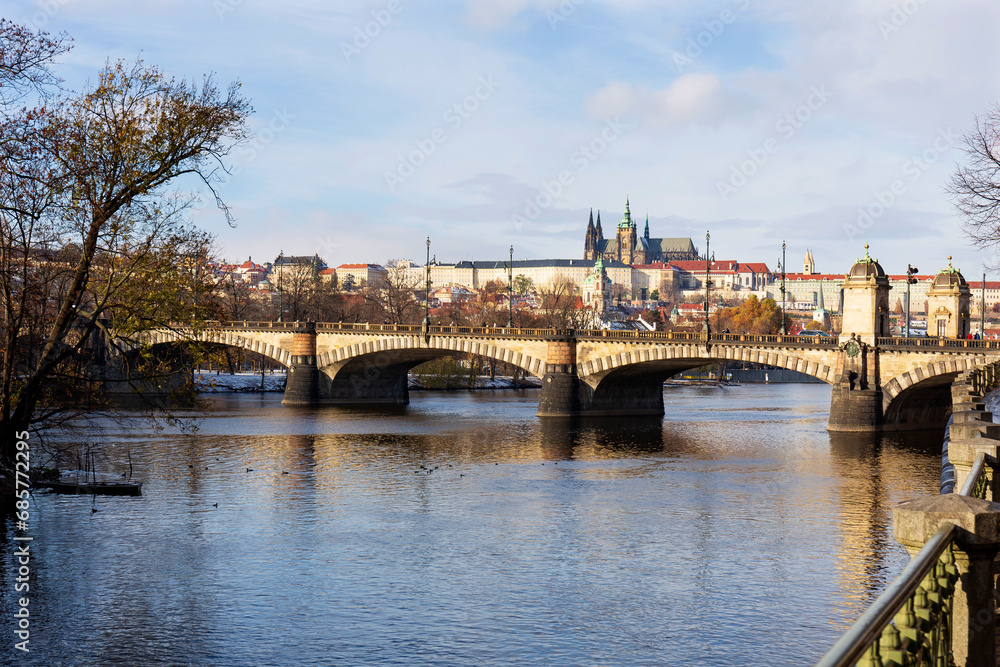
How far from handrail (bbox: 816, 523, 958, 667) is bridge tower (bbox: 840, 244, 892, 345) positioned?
160 feet

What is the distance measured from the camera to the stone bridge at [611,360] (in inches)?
1989

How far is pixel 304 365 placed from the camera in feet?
231

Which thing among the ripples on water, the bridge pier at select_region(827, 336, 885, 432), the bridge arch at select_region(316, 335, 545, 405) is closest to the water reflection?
the ripples on water

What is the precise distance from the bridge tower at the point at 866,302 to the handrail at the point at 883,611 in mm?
48616

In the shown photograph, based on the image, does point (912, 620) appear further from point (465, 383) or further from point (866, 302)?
point (465, 383)

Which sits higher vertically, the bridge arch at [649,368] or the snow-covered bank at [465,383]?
the bridge arch at [649,368]

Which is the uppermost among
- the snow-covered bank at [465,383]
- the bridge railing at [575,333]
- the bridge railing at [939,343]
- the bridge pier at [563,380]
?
the bridge railing at [575,333]

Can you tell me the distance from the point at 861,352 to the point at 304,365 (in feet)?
120

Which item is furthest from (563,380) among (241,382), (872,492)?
(241,382)

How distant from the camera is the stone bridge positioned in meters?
50.5

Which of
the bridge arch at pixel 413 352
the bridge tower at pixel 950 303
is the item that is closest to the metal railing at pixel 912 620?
the bridge tower at pixel 950 303

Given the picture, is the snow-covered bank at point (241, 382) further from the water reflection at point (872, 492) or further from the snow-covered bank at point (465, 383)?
the water reflection at point (872, 492)

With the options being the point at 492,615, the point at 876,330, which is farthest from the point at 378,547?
the point at 876,330

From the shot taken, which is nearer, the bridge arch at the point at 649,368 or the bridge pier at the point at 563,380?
the bridge arch at the point at 649,368
